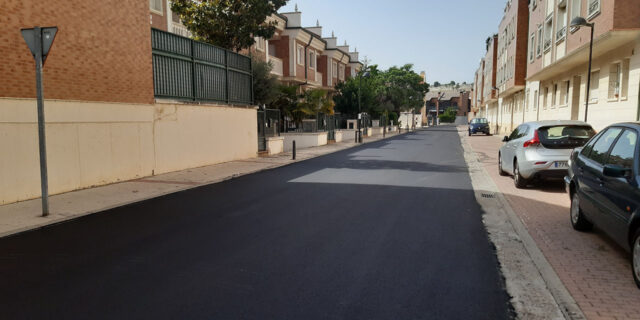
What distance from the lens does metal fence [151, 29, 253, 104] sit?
42.4ft

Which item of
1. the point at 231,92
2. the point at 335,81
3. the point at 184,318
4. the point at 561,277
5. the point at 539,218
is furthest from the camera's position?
the point at 335,81

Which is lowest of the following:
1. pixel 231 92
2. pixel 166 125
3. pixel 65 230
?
pixel 65 230

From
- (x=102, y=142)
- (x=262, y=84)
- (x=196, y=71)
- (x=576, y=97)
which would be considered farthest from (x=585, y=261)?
(x=576, y=97)

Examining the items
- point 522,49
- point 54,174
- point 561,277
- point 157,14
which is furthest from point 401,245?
point 522,49

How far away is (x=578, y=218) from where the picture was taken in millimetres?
6078

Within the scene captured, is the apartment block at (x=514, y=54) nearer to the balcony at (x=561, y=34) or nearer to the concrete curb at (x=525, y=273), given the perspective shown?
the balcony at (x=561, y=34)

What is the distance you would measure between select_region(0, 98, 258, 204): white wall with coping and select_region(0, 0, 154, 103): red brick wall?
34 centimetres

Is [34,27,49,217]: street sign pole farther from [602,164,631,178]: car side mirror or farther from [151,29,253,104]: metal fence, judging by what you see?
[602,164,631,178]: car side mirror

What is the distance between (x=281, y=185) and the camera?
10688 millimetres

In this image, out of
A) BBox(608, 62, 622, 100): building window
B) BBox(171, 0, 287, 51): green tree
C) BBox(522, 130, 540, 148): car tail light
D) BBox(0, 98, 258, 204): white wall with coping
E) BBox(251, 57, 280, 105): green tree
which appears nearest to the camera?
BBox(0, 98, 258, 204): white wall with coping

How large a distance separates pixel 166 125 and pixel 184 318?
10263 millimetres

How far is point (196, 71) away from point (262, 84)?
7.67 meters

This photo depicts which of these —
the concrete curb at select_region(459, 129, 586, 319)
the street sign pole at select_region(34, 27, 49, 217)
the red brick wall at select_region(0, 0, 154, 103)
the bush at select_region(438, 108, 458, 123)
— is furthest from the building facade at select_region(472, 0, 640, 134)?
the bush at select_region(438, 108, 458, 123)

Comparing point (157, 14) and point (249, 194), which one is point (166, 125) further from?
point (157, 14)
